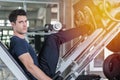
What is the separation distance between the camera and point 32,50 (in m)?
2.75

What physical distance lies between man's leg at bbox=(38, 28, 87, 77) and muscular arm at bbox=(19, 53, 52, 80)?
11.2 inches

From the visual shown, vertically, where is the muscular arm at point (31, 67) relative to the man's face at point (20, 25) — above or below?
below

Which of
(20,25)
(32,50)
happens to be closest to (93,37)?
(32,50)

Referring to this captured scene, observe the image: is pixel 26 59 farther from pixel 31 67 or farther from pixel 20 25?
pixel 20 25

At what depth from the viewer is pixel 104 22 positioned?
3018mm

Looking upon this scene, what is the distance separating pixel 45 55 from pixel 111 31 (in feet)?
2.08

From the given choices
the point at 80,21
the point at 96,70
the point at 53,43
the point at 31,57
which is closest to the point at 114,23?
the point at 80,21

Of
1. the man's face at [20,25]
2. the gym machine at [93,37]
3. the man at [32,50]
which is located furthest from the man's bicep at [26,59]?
the gym machine at [93,37]

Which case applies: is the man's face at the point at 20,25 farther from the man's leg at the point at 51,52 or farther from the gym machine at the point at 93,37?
the gym machine at the point at 93,37

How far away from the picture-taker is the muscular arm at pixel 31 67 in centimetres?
251

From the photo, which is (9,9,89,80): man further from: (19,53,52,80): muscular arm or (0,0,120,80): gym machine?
(0,0,120,80): gym machine

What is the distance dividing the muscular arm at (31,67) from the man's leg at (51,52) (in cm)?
29

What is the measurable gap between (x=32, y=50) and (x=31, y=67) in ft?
0.85

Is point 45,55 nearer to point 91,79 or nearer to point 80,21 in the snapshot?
point 80,21
